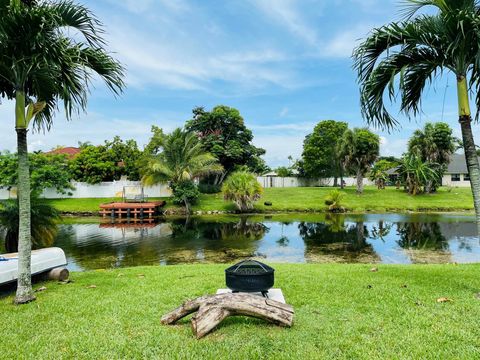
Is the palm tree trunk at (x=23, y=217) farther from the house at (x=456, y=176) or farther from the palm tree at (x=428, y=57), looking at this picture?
the house at (x=456, y=176)

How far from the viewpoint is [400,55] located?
5324 millimetres

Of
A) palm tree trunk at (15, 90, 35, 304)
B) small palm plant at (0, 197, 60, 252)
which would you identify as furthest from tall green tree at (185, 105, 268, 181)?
palm tree trunk at (15, 90, 35, 304)

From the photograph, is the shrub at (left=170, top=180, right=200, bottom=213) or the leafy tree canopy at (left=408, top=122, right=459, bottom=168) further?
the leafy tree canopy at (left=408, top=122, right=459, bottom=168)

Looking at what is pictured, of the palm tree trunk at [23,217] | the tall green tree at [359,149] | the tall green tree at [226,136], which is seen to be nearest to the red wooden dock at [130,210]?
the tall green tree at [226,136]

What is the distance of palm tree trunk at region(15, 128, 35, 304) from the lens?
4.95 metres

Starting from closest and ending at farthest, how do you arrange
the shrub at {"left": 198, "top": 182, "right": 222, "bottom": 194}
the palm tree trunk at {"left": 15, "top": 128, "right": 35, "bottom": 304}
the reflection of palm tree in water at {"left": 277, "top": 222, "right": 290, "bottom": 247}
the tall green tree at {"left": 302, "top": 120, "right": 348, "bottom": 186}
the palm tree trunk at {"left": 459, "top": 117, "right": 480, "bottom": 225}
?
the palm tree trunk at {"left": 459, "top": 117, "right": 480, "bottom": 225} → the palm tree trunk at {"left": 15, "top": 128, "right": 35, "bottom": 304} → the reflection of palm tree in water at {"left": 277, "top": 222, "right": 290, "bottom": 247} → the shrub at {"left": 198, "top": 182, "right": 222, "bottom": 194} → the tall green tree at {"left": 302, "top": 120, "right": 348, "bottom": 186}

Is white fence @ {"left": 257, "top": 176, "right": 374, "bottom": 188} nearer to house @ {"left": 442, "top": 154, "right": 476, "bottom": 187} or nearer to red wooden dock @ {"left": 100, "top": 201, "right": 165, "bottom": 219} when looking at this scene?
house @ {"left": 442, "top": 154, "right": 476, "bottom": 187}

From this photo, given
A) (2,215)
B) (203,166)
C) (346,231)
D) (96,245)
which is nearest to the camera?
(2,215)

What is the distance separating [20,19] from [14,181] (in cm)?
2201

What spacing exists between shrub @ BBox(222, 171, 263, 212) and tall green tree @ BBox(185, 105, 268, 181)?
7889mm

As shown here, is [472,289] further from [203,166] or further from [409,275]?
[203,166]

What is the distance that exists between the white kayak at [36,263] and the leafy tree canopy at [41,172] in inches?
642

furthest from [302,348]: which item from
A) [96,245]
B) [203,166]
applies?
[203,166]

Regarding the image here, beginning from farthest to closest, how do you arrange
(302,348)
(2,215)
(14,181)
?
(14,181) → (2,215) → (302,348)
